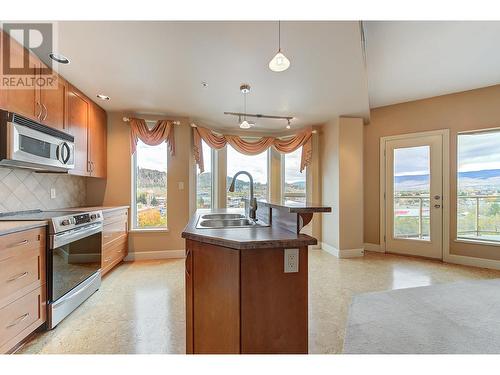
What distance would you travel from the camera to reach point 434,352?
167 cm

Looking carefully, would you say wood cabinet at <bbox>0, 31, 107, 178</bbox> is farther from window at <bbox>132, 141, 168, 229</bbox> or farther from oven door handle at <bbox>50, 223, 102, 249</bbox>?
oven door handle at <bbox>50, 223, 102, 249</bbox>

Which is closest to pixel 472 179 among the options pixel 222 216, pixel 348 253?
pixel 348 253

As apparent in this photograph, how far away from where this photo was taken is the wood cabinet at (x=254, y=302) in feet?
4.04

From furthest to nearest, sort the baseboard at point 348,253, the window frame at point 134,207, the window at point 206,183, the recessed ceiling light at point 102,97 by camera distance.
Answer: the window at point 206,183
the baseboard at point 348,253
the window frame at point 134,207
the recessed ceiling light at point 102,97

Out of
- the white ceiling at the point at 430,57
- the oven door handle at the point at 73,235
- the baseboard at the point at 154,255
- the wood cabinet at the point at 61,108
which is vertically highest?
the white ceiling at the point at 430,57

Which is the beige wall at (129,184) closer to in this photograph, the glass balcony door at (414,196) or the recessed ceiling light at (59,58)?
the recessed ceiling light at (59,58)

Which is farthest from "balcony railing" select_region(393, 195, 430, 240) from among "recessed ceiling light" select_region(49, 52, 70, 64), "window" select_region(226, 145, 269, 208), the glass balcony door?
"recessed ceiling light" select_region(49, 52, 70, 64)

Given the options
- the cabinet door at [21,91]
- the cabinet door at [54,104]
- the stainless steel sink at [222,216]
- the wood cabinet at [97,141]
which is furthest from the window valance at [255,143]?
the cabinet door at [21,91]

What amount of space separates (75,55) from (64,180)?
166cm

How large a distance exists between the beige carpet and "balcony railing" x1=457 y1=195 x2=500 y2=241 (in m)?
1.21

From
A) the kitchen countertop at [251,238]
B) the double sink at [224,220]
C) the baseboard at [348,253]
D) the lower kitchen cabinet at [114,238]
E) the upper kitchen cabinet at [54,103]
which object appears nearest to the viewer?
the kitchen countertop at [251,238]

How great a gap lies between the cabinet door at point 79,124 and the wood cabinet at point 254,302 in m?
2.55

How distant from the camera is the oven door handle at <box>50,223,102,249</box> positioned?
77.6 inches
